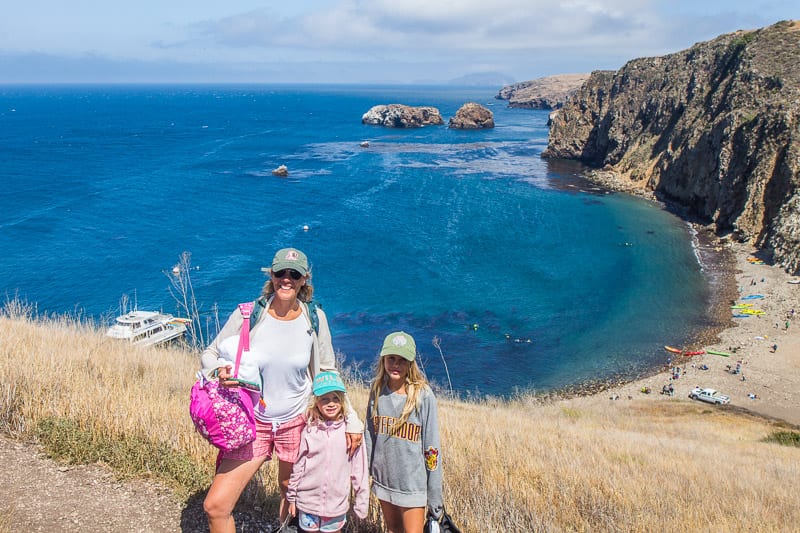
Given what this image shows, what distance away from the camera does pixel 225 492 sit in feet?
14.0

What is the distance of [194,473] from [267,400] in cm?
236

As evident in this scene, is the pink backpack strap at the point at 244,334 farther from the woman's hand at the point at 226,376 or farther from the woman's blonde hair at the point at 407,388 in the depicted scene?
the woman's blonde hair at the point at 407,388

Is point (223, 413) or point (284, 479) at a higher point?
point (223, 413)

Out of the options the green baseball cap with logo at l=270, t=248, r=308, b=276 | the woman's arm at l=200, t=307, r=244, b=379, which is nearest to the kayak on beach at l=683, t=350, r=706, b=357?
the green baseball cap with logo at l=270, t=248, r=308, b=276

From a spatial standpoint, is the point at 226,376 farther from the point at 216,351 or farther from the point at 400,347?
the point at 400,347

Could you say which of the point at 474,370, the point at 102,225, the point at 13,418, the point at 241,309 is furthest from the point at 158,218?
the point at 241,309

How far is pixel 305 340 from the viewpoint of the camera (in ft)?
15.1

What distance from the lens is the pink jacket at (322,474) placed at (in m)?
4.34

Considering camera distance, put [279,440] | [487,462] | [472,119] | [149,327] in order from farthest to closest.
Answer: [472,119] < [149,327] < [487,462] < [279,440]

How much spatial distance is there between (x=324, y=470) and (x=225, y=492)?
0.81 meters

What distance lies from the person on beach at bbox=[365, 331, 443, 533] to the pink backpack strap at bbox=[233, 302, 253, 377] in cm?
114

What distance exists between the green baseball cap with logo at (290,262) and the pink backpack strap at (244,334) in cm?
40

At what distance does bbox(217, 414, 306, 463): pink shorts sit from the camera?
4445 mm

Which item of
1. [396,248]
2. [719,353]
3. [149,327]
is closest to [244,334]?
[149,327]
